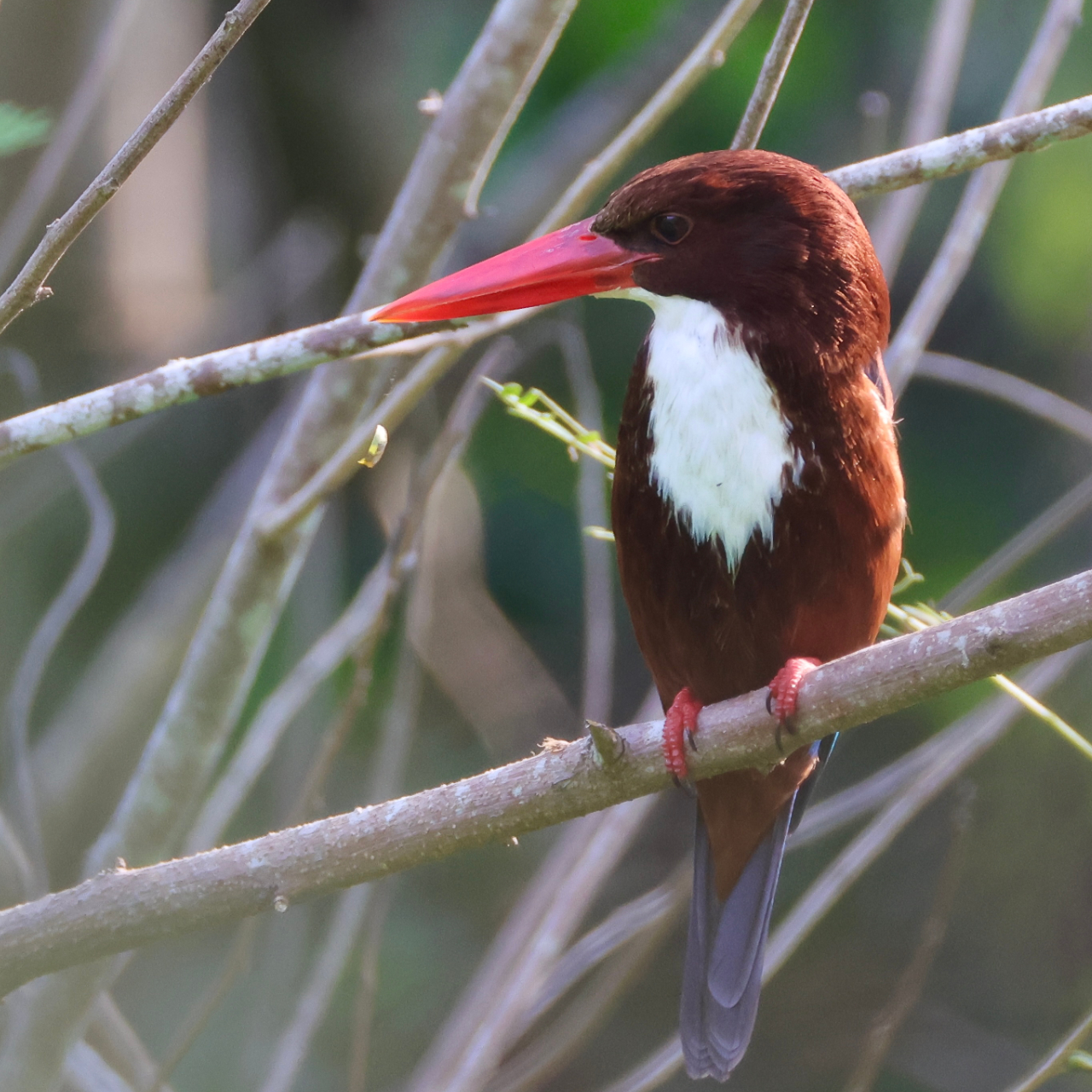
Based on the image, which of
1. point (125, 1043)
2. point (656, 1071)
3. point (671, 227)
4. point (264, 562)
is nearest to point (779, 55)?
point (671, 227)

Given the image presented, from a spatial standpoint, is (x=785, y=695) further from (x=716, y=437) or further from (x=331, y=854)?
(x=331, y=854)


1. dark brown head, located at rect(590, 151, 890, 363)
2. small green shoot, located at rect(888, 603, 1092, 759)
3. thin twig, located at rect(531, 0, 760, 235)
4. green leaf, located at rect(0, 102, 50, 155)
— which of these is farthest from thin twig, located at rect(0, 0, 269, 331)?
small green shoot, located at rect(888, 603, 1092, 759)

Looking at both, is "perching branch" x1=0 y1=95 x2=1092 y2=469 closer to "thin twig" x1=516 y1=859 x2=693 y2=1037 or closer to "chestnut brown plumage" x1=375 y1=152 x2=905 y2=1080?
"chestnut brown plumage" x1=375 y1=152 x2=905 y2=1080

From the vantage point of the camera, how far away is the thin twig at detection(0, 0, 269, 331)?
1.10 meters

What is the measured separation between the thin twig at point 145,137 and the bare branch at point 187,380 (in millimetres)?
326

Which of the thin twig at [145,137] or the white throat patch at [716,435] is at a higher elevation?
the thin twig at [145,137]

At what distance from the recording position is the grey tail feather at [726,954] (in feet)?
5.80

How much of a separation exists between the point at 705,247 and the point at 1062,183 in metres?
1.82

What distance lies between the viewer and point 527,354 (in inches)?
129

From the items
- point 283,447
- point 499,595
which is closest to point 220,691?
point 283,447

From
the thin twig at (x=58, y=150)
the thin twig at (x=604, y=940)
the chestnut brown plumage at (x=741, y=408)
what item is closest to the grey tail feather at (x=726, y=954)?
the thin twig at (x=604, y=940)

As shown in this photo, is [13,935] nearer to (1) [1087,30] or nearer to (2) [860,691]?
(2) [860,691]

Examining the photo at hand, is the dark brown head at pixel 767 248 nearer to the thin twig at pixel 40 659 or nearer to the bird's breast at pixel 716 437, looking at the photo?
the bird's breast at pixel 716 437

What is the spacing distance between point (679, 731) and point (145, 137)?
802 mm
